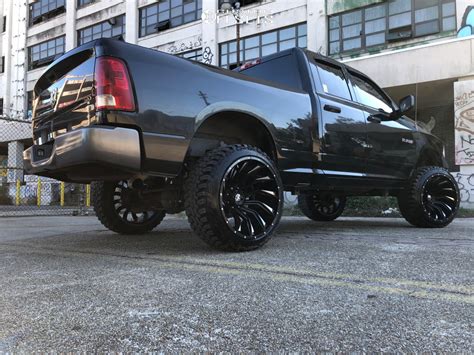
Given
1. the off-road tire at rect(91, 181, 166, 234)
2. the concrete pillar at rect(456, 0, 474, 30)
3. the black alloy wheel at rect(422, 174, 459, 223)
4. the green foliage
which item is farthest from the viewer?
the green foliage

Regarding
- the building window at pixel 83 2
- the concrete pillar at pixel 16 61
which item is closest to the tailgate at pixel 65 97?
the building window at pixel 83 2

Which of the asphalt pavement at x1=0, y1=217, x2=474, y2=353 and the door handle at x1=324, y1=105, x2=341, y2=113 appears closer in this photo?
the asphalt pavement at x1=0, y1=217, x2=474, y2=353

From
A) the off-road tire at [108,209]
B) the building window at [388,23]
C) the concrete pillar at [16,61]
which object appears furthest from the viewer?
the concrete pillar at [16,61]

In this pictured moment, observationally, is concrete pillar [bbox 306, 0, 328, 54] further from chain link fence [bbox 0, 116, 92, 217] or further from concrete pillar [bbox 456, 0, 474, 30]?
chain link fence [bbox 0, 116, 92, 217]

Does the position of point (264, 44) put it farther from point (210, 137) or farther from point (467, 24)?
point (210, 137)

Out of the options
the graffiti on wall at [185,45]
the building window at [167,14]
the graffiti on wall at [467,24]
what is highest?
the building window at [167,14]

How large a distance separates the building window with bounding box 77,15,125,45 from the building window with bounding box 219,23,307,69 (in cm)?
777

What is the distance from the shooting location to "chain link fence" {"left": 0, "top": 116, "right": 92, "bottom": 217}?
10.6m

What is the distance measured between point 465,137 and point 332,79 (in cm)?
958

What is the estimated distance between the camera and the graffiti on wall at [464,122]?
1241cm

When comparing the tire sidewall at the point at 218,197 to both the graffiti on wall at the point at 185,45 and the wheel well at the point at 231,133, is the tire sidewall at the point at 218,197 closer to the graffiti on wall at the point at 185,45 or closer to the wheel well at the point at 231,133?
the wheel well at the point at 231,133

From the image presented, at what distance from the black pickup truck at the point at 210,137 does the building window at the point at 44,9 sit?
90.6 ft

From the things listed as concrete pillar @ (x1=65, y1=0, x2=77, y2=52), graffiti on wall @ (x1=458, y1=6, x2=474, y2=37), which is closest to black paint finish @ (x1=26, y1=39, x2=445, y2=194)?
graffiti on wall @ (x1=458, y1=6, x2=474, y2=37)

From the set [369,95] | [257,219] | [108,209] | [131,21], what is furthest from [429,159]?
[131,21]
